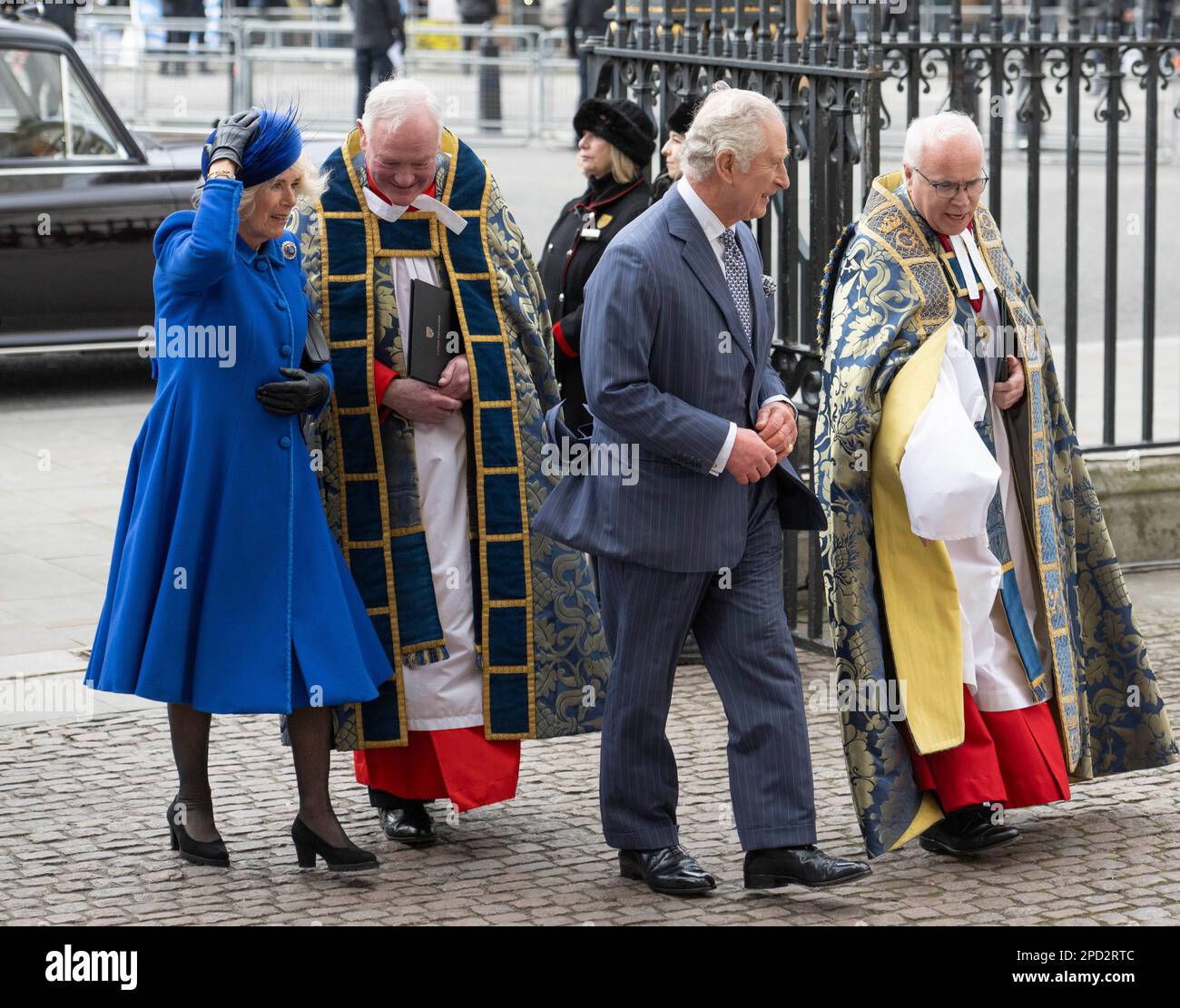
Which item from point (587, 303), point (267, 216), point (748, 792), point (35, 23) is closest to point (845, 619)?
point (748, 792)

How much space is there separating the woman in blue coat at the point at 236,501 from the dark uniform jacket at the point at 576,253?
1.62 meters

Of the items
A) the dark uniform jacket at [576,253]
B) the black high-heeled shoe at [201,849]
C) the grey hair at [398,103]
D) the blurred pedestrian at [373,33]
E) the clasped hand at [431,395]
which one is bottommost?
the black high-heeled shoe at [201,849]

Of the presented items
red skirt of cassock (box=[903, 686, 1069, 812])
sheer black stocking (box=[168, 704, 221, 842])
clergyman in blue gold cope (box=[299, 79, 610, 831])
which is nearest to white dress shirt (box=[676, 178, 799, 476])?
clergyman in blue gold cope (box=[299, 79, 610, 831])

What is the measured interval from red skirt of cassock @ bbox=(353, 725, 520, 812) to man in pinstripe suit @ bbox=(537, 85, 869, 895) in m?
0.44

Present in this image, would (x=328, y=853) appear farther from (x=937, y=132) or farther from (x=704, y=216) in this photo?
(x=937, y=132)

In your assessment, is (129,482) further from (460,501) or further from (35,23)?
(35,23)

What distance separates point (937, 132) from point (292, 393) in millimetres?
1617

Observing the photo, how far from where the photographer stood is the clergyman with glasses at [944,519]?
4.87m

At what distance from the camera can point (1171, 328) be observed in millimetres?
12273

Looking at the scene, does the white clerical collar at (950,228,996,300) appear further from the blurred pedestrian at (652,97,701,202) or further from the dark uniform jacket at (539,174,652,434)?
the dark uniform jacket at (539,174,652,434)

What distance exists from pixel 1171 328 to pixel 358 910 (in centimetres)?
879

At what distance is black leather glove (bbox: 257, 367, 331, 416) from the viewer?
4727mm

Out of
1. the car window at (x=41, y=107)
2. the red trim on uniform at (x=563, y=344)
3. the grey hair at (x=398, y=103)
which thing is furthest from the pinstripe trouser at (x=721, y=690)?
the car window at (x=41, y=107)

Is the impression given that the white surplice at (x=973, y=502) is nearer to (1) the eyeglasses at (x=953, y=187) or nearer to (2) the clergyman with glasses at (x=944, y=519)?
(2) the clergyman with glasses at (x=944, y=519)
